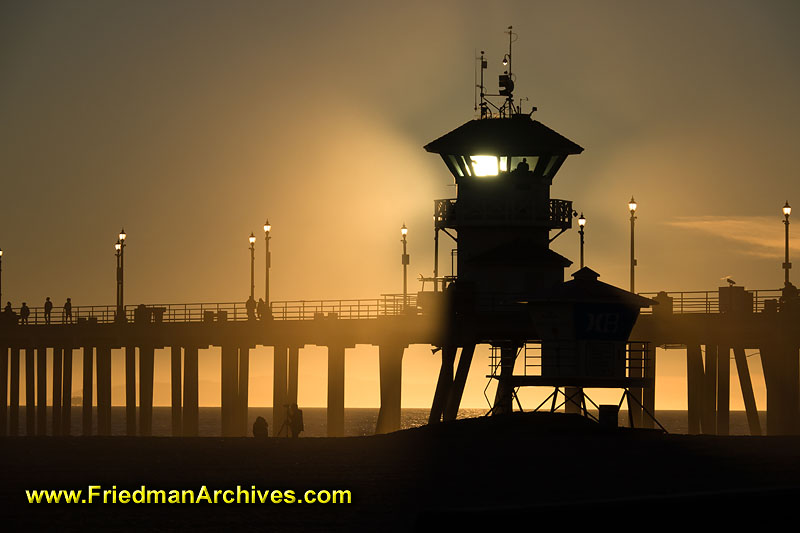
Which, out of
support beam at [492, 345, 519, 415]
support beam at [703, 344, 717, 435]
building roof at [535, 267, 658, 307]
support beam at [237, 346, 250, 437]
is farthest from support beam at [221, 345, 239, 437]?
building roof at [535, 267, 658, 307]

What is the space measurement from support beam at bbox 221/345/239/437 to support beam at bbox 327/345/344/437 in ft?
27.0

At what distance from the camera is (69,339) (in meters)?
94.8

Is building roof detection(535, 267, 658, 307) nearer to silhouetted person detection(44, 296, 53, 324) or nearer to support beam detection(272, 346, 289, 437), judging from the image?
support beam detection(272, 346, 289, 437)

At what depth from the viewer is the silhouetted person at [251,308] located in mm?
82000

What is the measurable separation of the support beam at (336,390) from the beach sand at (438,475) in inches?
957

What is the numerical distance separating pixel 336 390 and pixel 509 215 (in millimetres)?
21921

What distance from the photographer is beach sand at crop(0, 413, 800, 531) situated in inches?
910

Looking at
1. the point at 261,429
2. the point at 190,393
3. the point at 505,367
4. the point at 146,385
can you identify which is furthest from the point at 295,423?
the point at 146,385

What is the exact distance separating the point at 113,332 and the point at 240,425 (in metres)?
12.0

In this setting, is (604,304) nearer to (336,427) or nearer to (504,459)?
(504,459)

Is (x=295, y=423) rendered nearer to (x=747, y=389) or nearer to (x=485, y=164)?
(x=485, y=164)

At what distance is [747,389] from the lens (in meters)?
76.4

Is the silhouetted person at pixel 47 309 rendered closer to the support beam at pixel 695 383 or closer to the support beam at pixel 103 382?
the support beam at pixel 103 382

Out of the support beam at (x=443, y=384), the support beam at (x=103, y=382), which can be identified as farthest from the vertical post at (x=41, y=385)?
the support beam at (x=443, y=384)
